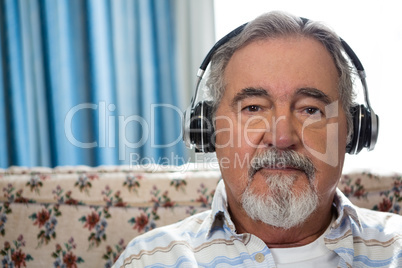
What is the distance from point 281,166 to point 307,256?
23 cm

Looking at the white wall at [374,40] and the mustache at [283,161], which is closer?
the mustache at [283,161]

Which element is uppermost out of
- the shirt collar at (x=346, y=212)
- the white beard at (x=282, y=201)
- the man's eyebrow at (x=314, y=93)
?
the man's eyebrow at (x=314, y=93)

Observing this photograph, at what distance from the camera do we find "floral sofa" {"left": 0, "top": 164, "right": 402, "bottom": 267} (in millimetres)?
1221

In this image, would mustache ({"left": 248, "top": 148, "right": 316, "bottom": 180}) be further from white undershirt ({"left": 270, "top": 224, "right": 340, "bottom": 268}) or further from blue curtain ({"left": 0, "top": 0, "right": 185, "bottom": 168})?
blue curtain ({"left": 0, "top": 0, "right": 185, "bottom": 168})

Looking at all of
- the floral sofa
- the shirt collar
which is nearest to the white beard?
the shirt collar

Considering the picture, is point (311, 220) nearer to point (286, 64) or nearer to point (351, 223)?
point (351, 223)

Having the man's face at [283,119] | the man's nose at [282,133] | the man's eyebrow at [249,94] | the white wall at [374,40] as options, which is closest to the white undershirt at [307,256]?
the man's face at [283,119]

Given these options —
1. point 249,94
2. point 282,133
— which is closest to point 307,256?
point 282,133

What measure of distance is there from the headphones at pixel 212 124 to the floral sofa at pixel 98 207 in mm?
248

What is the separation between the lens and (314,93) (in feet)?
3.17

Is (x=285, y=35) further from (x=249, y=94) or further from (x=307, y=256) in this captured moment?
(x=307, y=256)

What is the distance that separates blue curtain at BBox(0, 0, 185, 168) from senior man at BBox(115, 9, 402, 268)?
1231 millimetres

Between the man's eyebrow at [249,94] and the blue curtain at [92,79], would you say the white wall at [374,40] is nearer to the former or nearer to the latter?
the blue curtain at [92,79]

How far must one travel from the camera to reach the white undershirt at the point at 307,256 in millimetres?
946
